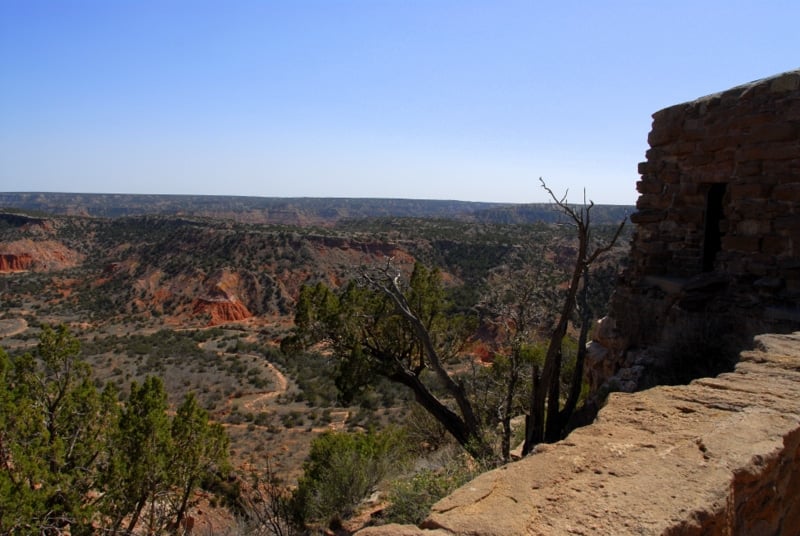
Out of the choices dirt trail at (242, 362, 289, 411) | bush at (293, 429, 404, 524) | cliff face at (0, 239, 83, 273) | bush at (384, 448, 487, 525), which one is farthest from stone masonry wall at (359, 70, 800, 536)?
cliff face at (0, 239, 83, 273)

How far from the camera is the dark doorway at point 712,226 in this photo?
6844 millimetres

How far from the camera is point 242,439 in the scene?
1897 cm

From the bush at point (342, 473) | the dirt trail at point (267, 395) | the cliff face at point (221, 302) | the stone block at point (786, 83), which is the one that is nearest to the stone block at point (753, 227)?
the stone block at point (786, 83)

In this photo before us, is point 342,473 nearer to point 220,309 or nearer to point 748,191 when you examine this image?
point 748,191

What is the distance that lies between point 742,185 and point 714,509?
490 cm

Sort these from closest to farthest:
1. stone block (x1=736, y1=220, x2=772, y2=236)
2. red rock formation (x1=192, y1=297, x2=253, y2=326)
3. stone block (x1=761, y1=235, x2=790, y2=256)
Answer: stone block (x1=761, y1=235, x2=790, y2=256)
stone block (x1=736, y1=220, x2=772, y2=236)
red rock formation (x1=192, y1=297, x2=253, y2=326)

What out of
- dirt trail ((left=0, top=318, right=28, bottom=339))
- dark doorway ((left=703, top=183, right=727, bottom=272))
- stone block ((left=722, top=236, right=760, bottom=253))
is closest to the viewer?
stone block ((left=722, top=236, right=760, bottom=253))

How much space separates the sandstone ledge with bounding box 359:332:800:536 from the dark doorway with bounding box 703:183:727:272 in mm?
3571

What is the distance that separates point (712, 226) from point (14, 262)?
68.5m

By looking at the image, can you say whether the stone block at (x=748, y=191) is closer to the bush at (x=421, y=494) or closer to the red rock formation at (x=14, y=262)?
the bush at (x=421, y=494)

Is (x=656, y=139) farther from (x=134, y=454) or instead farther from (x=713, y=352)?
(x=134, y=454)

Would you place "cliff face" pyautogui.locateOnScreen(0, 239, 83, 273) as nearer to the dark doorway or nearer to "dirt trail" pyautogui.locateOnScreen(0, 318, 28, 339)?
"dirt trail" pyautogui.locateOnScreen(0, 318, 28, 339)

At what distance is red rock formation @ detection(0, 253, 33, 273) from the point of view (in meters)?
57.4

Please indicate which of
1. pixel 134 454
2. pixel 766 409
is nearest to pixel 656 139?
pixel 766 409
